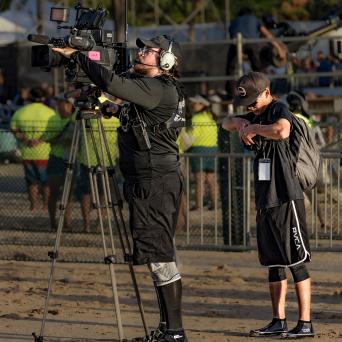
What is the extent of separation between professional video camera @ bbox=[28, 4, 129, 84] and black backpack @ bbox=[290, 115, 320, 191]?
1.38m

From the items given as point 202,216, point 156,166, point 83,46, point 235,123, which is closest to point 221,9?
point 202,216

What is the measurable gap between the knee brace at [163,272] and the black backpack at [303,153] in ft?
3.96

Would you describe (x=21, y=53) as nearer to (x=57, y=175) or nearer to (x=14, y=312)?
(x=57, y=175)

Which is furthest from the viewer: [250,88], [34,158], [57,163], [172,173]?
[34,158]

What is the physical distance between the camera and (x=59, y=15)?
26.9ft

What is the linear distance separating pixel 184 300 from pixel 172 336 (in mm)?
2284

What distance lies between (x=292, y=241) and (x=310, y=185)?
0.45 meters

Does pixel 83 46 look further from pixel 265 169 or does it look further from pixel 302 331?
pixel 302 331

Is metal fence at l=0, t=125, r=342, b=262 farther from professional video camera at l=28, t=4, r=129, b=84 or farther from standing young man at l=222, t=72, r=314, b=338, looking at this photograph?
professional video camera at l=28, t=4, r=129, b=84

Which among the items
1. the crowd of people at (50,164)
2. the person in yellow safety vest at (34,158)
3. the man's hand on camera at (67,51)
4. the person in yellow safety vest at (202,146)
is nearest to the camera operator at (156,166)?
the man's hand on camera at (67,51)

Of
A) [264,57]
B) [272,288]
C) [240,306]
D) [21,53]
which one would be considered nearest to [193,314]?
[240,306]

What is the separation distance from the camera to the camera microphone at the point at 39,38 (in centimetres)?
763

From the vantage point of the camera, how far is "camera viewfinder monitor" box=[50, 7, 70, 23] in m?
8.17

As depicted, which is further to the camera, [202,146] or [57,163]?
[202,146]
